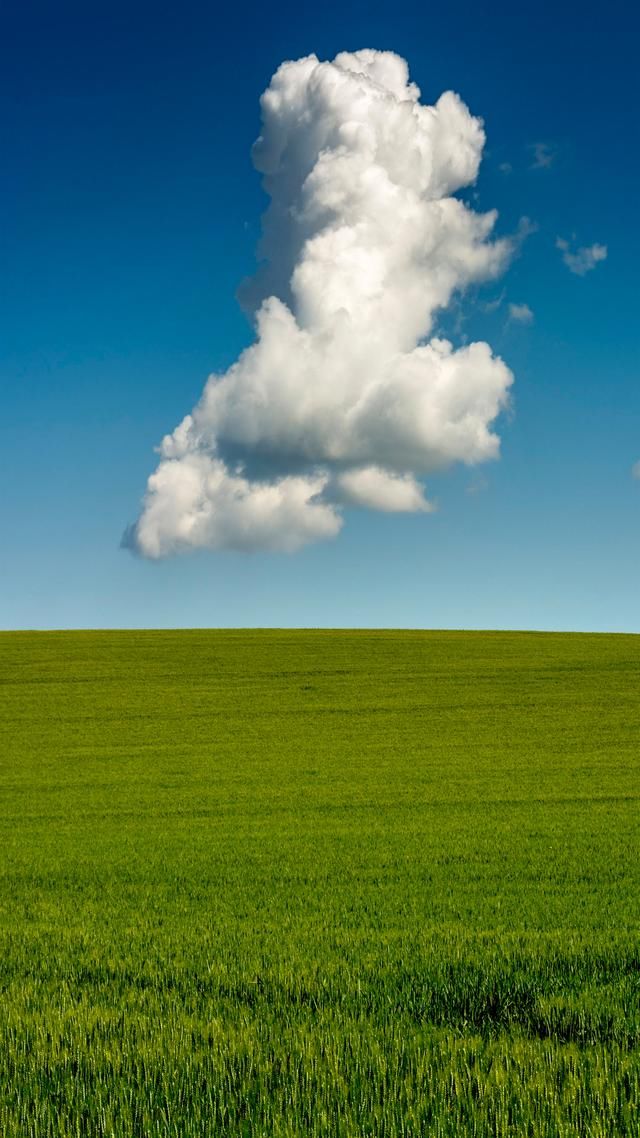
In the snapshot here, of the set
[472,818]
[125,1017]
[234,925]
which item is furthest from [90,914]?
[472,818]

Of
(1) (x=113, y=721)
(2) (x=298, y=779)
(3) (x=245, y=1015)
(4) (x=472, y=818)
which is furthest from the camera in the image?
(1) (x=113, y=721)

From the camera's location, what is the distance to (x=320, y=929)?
9.66 m

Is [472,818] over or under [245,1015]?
under

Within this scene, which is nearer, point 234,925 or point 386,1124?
point 386,1124

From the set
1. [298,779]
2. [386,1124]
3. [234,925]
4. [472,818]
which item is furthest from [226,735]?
[386,1124]

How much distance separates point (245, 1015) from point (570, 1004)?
2576mm

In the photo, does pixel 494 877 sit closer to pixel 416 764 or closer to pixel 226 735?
pixel 416 764

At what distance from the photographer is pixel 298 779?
78.7 ft

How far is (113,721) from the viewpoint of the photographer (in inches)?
1335

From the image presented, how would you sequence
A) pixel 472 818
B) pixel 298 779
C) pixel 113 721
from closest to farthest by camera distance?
pixel 472 818 < pixel 298 779 < pixel 113 721

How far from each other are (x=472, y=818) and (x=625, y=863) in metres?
4.89

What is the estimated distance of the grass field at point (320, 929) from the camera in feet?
17.0

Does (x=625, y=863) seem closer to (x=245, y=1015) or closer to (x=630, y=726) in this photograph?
(x=245, y=1015)

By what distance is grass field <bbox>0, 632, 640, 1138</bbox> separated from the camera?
517 centimetres
